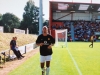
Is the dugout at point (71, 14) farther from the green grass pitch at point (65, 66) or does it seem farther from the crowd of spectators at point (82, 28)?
the green grass pitch at point (65, 66)

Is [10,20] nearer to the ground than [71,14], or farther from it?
nearer to the ground

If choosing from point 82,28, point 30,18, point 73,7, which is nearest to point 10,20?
point 30,18

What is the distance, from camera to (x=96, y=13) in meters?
62.5

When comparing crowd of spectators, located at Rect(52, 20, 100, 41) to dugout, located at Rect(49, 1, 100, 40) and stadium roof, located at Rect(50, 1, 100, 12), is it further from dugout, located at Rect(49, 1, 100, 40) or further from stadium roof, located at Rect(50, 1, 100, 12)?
stadium roof, located at Rect(50, 1, 100, 12)

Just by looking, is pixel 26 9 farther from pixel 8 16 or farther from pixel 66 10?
pixel 66 10

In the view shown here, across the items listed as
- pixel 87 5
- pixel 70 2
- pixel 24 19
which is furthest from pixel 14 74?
pixel 24 19

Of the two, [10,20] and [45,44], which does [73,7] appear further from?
[45,44]

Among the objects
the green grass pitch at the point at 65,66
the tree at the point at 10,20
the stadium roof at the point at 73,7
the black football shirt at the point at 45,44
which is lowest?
the green grass pitch at the point at 65,66

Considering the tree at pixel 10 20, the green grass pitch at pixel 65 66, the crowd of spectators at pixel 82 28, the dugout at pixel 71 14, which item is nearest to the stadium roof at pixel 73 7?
the dugout at pixel 71 14

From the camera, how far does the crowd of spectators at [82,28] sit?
5766 centimetres

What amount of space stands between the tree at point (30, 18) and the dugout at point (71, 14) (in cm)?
3308

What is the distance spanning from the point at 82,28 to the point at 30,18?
4452 centimetres

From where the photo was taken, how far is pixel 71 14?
6203 cm

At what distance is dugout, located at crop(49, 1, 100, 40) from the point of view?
56566 mm
